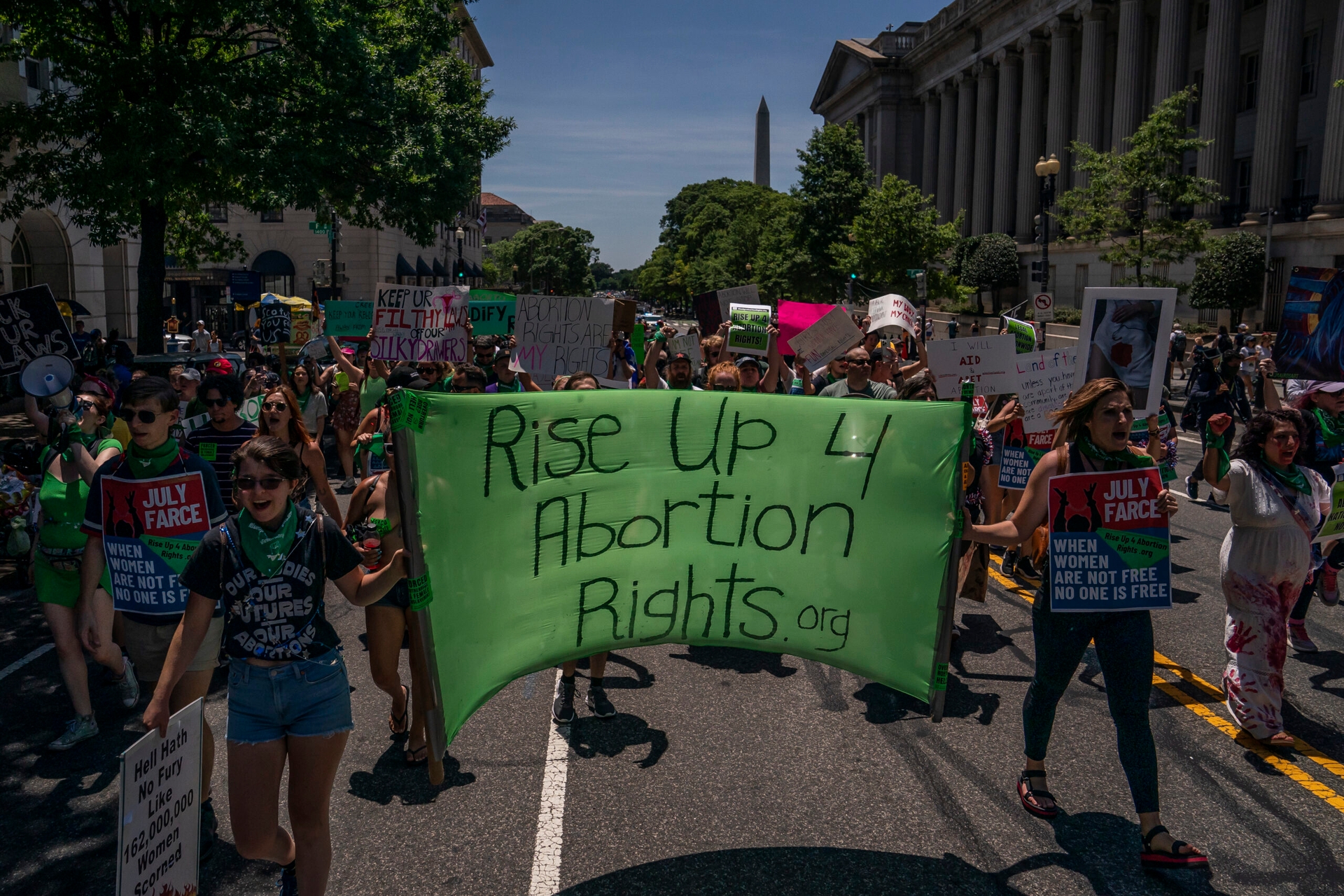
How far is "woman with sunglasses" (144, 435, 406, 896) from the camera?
3.84 metres

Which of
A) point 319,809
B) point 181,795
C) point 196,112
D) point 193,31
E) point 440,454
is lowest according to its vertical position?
point 319,809

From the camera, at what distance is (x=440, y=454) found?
4047mm

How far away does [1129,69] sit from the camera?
46.6m

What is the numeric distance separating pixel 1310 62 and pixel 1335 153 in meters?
7.25

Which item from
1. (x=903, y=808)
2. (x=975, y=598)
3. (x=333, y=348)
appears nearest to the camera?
(x=903, y=808)

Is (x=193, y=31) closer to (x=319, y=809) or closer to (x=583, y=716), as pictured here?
(x=583, y=716)

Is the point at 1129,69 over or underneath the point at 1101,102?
over

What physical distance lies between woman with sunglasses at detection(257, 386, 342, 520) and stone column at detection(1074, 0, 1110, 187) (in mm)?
49188

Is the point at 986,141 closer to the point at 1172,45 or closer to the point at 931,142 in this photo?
the point at 931,142

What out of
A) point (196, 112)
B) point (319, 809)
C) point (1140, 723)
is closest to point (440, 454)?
point (319, 809)

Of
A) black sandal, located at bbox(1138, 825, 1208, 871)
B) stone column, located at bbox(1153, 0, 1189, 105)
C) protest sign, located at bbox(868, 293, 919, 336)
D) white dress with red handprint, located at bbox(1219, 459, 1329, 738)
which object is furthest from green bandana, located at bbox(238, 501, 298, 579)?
stone column, located at bbox(1153, 0, 1189, 105)

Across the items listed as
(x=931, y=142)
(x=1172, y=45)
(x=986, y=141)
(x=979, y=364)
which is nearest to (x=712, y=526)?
(x=979, y=364)

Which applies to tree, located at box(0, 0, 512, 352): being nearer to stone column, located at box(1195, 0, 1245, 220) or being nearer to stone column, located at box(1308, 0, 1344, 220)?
stone column, located at box(1308, 0, 1344, 220)

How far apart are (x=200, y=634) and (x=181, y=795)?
786 mm
